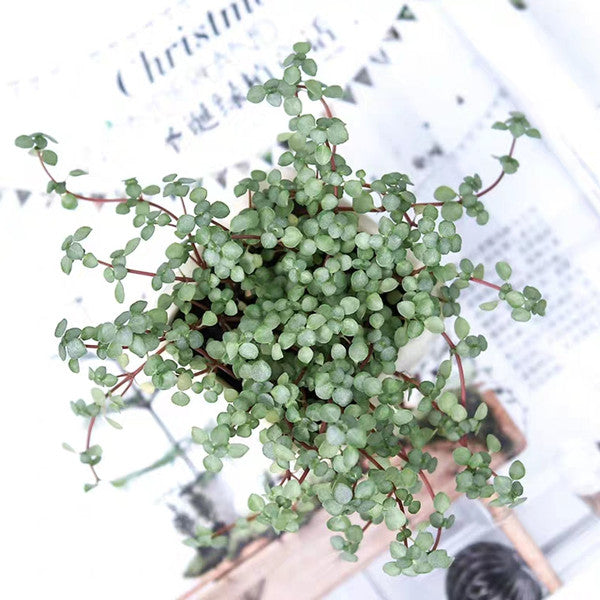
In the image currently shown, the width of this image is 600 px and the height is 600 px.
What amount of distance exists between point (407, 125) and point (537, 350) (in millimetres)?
349

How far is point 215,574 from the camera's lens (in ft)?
3.14

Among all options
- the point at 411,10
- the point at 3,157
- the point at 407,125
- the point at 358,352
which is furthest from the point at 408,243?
the point at 3,157

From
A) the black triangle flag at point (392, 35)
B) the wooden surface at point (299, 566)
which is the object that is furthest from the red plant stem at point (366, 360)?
the black triangle flag at point (392, 35)

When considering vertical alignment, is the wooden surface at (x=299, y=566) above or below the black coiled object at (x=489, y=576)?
above

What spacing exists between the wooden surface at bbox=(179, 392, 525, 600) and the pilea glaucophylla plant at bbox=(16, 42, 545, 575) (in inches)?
8.9

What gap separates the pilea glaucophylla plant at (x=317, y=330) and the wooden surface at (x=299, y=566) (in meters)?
0.23

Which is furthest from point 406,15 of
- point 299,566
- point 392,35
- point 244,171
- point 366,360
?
point 299,566

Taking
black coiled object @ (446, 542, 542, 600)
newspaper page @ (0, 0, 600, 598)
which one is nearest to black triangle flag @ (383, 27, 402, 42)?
newspaper page @ (0, 0, 600, 598)

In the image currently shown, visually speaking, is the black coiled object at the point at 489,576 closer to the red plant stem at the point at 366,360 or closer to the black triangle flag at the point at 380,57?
the red plant stem at the point at 366,360

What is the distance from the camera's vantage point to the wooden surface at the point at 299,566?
94 centimetres

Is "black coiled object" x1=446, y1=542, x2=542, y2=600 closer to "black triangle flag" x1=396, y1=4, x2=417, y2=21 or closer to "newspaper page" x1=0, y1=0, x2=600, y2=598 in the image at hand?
"newspaper page" x1=0, y1=0, x2=600, y2=598

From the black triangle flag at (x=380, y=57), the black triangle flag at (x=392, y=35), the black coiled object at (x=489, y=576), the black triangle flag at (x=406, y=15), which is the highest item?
the black triangle flag at (x=406, y=15)

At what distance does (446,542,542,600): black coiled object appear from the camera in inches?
38.2

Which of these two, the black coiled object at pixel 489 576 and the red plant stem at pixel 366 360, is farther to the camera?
the black coiled object at pixel 489 576
